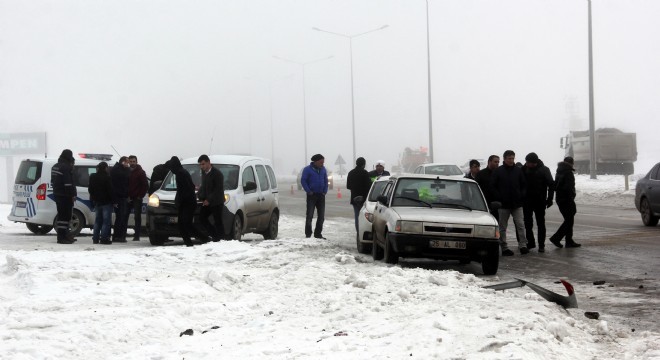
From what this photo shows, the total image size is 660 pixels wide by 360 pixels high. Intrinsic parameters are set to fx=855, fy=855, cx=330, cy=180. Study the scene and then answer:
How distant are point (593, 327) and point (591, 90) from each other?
3203 centimetres

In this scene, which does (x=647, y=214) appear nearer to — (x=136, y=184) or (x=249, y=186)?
(x=249, y=186)

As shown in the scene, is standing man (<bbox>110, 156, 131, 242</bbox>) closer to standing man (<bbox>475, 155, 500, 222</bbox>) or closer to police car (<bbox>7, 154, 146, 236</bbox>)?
police car (<bbox>7, 154, 146, 236</bbox>)

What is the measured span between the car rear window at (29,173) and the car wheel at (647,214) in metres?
13.7

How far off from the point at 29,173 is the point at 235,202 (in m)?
5.39

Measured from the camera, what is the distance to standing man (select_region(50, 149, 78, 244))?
52.2 feet

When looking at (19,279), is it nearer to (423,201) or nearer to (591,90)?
(423,201)

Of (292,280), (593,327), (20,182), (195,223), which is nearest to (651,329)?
(593,327)

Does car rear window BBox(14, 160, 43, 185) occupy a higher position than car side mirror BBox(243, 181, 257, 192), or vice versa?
car rear window BBox(14, 160, 43, 185)

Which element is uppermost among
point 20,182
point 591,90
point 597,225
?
point 591,90

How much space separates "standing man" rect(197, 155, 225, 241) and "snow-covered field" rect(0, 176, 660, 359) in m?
3.41

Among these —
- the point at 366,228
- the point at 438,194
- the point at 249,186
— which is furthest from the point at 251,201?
the point at 438,194

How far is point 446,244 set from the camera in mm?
11867

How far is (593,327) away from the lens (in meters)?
7.50

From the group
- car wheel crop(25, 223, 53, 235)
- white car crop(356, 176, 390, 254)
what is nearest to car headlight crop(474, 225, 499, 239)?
white car crop(356, 176, 390, 254)
